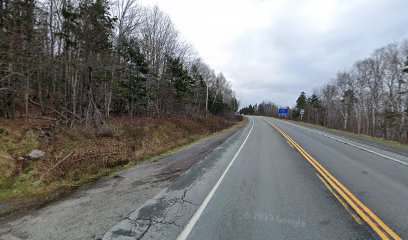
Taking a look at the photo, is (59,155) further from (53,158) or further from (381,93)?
(381,93)

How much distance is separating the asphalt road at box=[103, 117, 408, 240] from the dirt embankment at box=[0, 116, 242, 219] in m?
3.49

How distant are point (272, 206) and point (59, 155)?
9604 millimetres

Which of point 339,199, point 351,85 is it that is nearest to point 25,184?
point 339,199

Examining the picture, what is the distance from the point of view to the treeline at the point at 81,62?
1445 centimetres

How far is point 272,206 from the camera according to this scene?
5316 mm

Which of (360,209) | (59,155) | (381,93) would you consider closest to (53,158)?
(59,155)

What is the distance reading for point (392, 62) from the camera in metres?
39.6

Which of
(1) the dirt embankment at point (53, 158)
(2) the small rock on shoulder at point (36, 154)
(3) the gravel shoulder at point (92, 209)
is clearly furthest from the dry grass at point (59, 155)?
(3) the gravel shoulder at point (92, 209)

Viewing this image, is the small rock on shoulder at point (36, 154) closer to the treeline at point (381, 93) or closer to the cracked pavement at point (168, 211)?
the cracked pavement at point (168, 211)

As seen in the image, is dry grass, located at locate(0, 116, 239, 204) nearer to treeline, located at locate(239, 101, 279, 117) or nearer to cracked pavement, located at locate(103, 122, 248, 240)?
cracked pavement, located at locate(103, 122, 248, 240)

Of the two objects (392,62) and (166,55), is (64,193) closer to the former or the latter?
(166,55)

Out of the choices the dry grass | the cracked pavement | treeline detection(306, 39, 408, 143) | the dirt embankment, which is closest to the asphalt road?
the cracked pavement

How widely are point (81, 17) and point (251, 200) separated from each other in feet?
65.1

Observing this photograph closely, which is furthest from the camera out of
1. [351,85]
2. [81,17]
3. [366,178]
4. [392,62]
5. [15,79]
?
[351,85]
